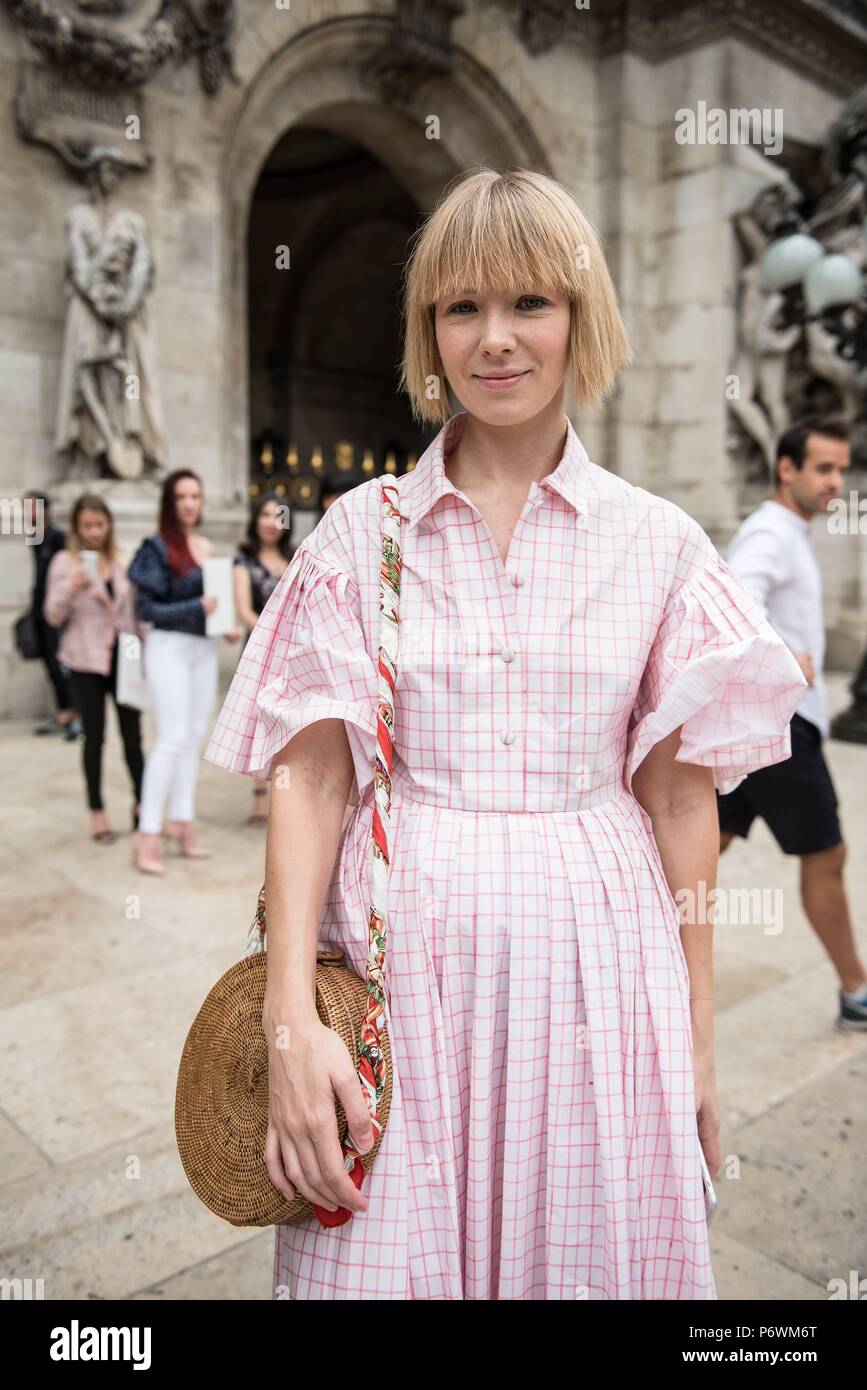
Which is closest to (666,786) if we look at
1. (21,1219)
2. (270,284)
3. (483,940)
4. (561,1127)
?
(483,940)

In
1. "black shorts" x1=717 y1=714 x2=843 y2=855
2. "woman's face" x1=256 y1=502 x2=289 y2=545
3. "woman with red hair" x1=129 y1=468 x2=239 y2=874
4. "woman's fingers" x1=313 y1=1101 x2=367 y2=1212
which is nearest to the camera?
"woman's fingers" x1=313 y1=1101 x2=367 y2=1212

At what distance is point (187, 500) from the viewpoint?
221 inches

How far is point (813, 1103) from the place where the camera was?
3.30 metres

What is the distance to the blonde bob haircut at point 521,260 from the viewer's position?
1396 mm

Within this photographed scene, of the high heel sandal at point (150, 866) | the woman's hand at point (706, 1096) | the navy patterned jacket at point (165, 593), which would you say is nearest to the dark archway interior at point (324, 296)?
the navy patterned jacket at point (165, 593)

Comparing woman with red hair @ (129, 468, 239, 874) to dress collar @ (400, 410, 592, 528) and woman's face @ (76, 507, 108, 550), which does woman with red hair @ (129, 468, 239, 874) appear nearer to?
woman's face @ (76, 507, 108, 550)

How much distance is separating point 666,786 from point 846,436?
2556mm

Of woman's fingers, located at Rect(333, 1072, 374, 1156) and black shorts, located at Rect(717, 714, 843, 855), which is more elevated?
black shorts, located at Rect(717, 714, 843, 855)

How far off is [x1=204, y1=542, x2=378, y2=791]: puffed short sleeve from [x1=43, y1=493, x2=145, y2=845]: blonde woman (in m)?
4.65

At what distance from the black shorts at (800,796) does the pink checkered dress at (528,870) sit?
2.15 metres

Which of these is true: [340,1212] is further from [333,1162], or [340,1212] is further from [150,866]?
[150,866]

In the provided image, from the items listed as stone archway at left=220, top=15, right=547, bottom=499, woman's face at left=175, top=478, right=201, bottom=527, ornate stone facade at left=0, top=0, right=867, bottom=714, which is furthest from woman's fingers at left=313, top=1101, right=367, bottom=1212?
stone archway at left=220, top=15, right=547, bottom=499

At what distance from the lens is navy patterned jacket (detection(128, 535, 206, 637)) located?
18.1ft
